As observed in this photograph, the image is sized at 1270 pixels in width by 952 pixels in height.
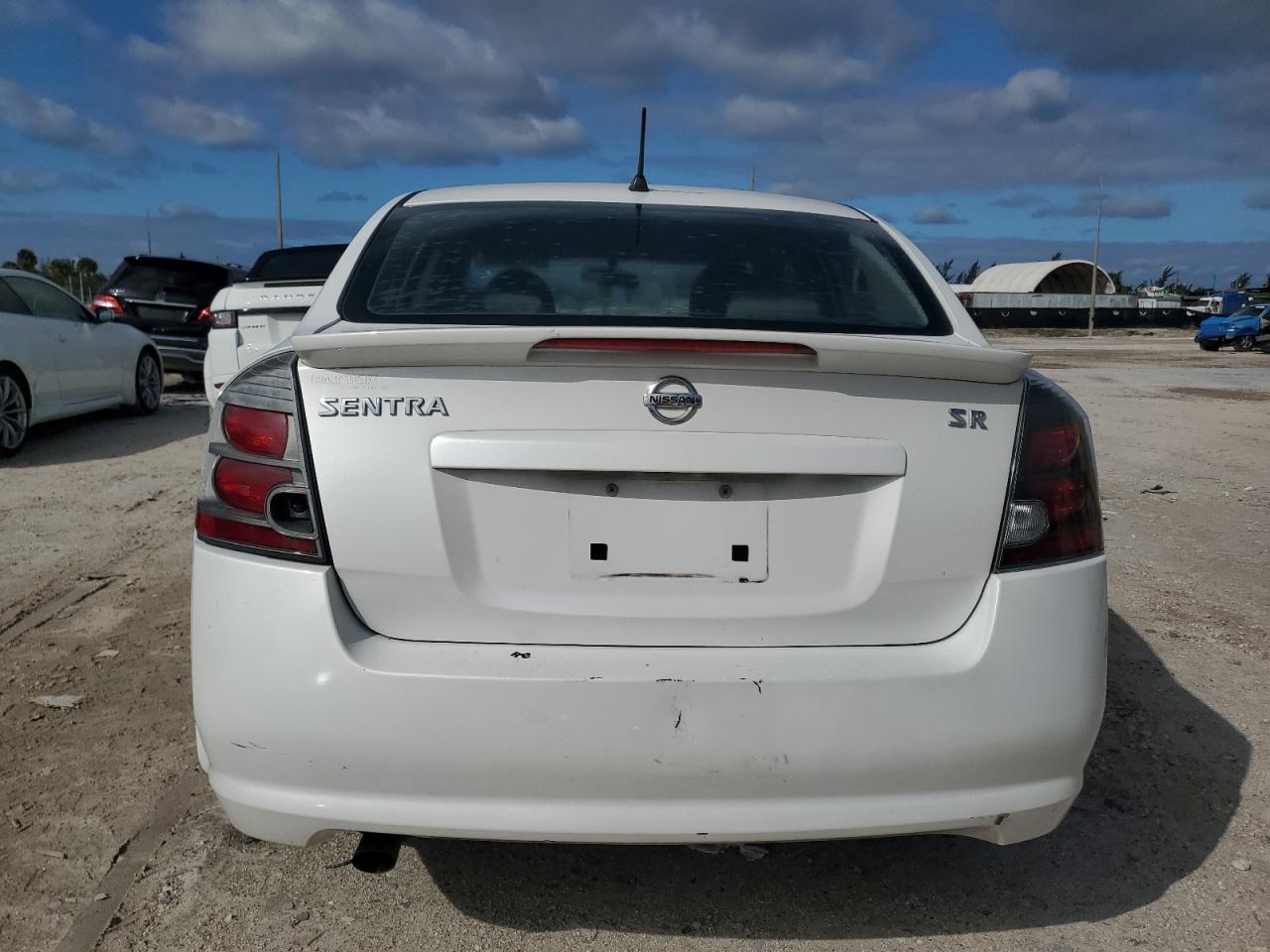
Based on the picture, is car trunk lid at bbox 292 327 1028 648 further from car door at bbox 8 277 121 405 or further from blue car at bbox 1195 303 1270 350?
blue car at bbox 1195 303 1270 350

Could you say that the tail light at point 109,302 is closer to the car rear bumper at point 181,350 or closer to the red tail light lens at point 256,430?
the car rear bumper at point 181,350

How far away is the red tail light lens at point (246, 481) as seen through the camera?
2.26 metres

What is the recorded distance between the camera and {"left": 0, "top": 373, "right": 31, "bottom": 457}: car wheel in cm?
880

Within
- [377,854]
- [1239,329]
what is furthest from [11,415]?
→ [1239,329]

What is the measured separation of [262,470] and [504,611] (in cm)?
57

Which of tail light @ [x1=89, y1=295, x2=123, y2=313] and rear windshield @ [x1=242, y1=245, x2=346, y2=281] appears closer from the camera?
rear windshield @ [x1=242, y1=245, x2=346, y2=281]

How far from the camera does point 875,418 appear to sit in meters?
2.25

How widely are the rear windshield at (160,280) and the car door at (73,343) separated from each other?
3.10 m

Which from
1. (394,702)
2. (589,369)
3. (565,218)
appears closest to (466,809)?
(394,702)

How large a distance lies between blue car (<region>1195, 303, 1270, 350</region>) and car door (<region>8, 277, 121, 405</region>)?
99.9 ft

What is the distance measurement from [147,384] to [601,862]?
396 inches

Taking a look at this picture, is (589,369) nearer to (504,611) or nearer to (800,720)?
(504,611)

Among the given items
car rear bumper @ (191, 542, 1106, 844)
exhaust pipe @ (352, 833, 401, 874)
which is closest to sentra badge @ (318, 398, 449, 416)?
car rear bumper @ (191, 542, 1106, 844)

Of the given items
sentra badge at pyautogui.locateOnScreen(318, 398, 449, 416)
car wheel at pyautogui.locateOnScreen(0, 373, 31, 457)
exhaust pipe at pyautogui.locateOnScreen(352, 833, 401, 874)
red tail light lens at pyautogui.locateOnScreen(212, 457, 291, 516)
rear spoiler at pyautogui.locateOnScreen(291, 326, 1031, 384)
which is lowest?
exhaust pipe at pyautogui.locateOnScreen(352, 833, 401, 874)
